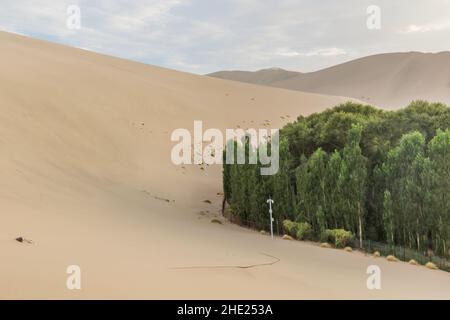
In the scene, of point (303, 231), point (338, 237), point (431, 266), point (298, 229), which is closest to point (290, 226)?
point (298, 229)

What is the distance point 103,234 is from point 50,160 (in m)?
11.8

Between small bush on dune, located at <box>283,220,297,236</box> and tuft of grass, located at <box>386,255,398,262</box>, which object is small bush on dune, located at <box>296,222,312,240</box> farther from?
tuft of grass, located at <box>386,255,398,262</box>

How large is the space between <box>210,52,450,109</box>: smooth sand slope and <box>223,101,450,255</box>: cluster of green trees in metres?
101

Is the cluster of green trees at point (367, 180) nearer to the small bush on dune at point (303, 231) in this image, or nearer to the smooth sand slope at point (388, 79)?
the small bush on dune at point (303, 231)

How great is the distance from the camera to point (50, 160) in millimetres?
24234

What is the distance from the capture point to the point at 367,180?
1995cm

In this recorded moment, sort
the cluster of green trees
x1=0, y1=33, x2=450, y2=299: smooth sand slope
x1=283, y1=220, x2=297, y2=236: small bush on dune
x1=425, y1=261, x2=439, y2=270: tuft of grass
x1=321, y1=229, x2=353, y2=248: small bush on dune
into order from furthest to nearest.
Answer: x1=283, y1=220, x2=297, y2=236: small bush on dune, x1=321, y1=229, x2=353, y2=248: small bush on dune, the cluster of green trees, x1=425, y1=261, x2=439, y2=270: tuft of grass, x1=0, y1=33, x2=450, y2=299: smooth sand slope

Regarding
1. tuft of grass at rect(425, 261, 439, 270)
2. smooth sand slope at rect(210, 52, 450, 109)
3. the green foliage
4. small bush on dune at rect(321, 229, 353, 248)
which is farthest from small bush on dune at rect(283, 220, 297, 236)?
smooth sand slope at rect(210, 52, 450, 109)

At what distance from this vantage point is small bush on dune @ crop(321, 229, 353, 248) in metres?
19.2

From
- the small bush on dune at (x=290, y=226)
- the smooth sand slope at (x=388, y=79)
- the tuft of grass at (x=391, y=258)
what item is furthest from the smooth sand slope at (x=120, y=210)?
the smooth sand slope at (x=388, y=79)

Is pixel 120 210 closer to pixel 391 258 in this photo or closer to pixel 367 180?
pixel 367 180

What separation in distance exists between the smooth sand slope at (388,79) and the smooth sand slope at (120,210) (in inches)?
3541

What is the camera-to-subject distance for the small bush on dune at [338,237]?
19.2m
